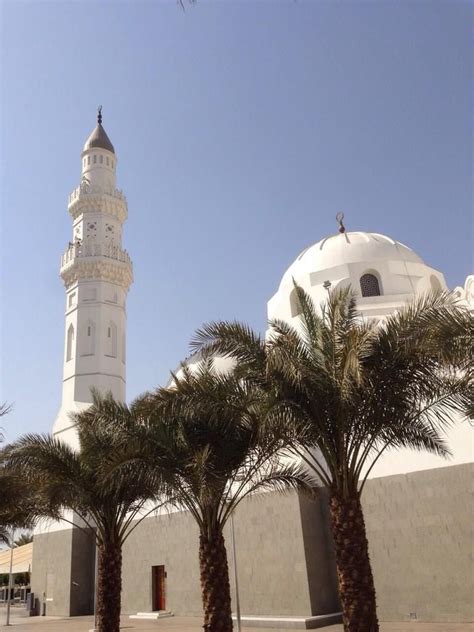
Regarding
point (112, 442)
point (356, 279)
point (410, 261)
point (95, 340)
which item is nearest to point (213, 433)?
point (112, 442)

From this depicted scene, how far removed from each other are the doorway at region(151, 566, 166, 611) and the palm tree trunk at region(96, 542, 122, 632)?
787 cm

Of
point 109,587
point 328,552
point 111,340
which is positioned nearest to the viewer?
point 109,587

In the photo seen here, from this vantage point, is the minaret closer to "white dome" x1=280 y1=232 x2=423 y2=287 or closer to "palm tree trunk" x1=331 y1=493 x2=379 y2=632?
"white dome" x1=280 y1=232 x2=423 y2=287

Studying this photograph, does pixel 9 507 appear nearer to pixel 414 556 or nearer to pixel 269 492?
pixel 269 492

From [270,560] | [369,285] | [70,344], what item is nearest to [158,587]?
[270,560]

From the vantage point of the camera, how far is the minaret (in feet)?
79.4

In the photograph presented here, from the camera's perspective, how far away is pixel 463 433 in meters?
12.9

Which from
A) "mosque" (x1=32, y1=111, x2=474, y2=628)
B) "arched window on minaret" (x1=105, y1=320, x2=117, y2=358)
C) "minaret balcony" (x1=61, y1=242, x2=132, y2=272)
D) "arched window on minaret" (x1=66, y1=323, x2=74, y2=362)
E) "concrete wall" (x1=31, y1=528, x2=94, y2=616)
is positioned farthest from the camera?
"minaret balcony" (x1=61, y1=242, x2=132, y2=272)

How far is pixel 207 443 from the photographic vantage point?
9.06 m

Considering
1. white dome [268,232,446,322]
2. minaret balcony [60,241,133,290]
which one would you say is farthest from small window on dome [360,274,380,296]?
minaret balcony [60,241,133,290]

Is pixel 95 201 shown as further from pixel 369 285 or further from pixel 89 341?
pixel 369 285

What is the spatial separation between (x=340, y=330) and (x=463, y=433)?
6.21m

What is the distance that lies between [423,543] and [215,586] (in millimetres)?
5770

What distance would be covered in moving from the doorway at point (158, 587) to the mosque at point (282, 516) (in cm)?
4
